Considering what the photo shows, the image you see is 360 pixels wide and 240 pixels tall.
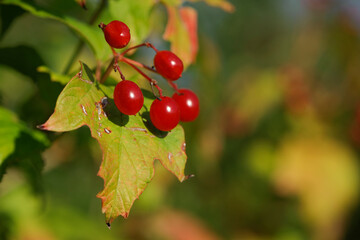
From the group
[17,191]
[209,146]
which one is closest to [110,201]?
[17,191]

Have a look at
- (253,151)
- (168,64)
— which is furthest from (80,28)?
(253,151)

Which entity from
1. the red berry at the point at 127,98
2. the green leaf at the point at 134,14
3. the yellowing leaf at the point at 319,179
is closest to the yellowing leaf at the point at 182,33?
the green leaf at the point at 134,14

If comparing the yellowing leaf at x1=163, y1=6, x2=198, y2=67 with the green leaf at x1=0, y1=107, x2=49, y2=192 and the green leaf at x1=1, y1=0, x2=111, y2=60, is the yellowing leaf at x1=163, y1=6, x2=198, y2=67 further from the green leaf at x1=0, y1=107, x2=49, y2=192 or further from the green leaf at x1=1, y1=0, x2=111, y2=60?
the green leaf at x1=0, y1=107, x2=49, y2=192

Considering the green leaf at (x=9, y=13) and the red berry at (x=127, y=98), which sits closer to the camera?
the red berry at (x=127, y=98)

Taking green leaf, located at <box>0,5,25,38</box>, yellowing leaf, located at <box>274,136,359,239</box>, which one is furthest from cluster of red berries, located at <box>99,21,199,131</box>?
yellowing leaf, located at <box>274,136,359,239</box>

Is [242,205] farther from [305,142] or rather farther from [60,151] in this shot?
[60,151]

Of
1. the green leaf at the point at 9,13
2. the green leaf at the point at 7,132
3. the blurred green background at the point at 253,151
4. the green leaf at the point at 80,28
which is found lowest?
the blurred green background at the point at 253,151

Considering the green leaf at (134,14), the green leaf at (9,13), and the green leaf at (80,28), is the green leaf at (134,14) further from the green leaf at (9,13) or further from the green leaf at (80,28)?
the green leaf at (9,13)
